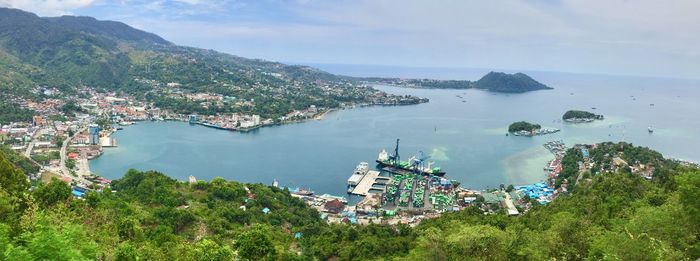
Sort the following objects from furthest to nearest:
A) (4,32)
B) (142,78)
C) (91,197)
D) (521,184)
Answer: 1. (4,32)
2. (142,78)
3. (521,184)
4. (91,197)

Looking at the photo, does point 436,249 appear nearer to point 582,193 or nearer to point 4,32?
point 582,193

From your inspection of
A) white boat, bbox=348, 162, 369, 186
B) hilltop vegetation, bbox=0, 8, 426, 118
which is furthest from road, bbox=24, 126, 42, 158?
white boat, bbox=348, 162, 369, 186

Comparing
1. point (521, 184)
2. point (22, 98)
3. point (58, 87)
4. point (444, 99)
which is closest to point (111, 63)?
point (58, 87)

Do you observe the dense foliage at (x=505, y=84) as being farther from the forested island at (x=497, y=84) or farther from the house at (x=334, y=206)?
the house at (x=334, y=206)

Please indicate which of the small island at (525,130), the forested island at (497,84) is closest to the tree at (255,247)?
the small island at (525,130)

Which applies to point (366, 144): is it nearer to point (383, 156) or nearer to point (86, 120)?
point (383, 156)

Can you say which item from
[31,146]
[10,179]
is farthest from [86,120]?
[10,179]
